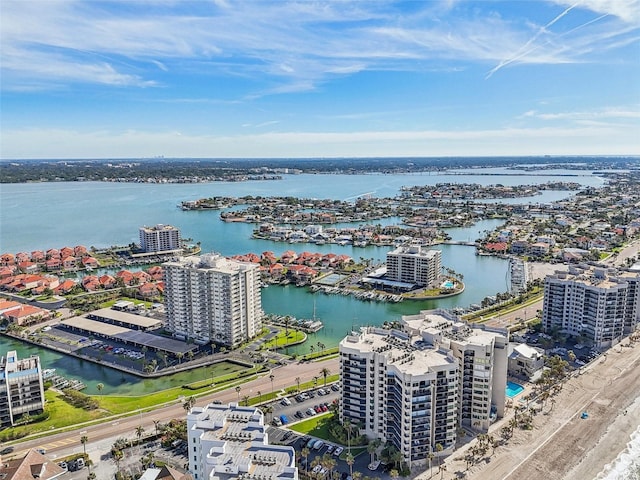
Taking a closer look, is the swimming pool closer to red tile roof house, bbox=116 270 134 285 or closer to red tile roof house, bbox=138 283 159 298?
red tile roof house, bbox=138 283 159 298

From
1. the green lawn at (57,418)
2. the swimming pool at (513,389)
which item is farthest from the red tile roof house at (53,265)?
the swimming pool at (513,389)

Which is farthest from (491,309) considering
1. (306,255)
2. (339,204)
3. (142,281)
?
(339,204)

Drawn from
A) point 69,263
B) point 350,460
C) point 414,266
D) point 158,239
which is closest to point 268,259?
point 158,239

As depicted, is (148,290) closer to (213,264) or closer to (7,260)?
(213,264)

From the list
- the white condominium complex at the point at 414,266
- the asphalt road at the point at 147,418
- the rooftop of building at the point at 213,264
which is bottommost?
the asphalt road at the point at 147,418

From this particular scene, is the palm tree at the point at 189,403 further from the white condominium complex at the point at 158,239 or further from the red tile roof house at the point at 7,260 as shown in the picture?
the red tile roof house at the point at 7,260

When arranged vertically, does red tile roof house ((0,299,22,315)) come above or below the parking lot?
above

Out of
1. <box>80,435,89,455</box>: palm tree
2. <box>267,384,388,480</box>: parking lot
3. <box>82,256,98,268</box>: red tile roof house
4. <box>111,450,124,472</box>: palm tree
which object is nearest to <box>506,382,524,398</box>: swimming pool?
Result: <box>267,384,388,480</box>: parking lot
